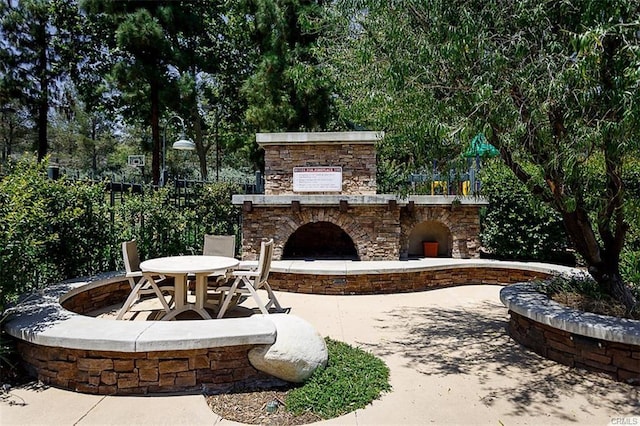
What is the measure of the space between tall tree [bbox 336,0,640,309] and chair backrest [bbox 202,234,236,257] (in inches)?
130

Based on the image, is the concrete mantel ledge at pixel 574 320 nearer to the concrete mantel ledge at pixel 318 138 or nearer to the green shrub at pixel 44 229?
the concrete mantel ledge at pixel 318 138

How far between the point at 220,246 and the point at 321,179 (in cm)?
259

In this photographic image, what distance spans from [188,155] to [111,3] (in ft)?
61.0

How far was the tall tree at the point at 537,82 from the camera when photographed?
9.96 ft

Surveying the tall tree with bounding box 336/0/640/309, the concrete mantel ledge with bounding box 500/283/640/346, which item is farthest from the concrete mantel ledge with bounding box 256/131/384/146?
the concrete mantel ledge with bounding box 500/283/640/346

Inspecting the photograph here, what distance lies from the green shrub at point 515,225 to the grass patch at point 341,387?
516 cm

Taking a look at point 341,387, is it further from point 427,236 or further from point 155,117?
point 155,117

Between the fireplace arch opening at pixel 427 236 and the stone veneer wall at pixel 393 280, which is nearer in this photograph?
the stone veneer wall at pixel 393 280

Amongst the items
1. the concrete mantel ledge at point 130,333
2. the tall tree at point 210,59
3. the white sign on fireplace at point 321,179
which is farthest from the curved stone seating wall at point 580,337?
the tall tree at point 210,59

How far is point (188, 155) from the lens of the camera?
30016mm

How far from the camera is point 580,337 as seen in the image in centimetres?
374

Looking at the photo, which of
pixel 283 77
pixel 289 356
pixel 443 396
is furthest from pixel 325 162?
pixel 443 396

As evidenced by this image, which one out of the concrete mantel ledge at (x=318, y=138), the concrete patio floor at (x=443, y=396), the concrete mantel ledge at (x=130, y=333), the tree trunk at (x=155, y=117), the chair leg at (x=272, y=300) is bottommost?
the concrete patio floor at (x=443, y=396)

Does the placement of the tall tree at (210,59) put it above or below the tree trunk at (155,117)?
above
